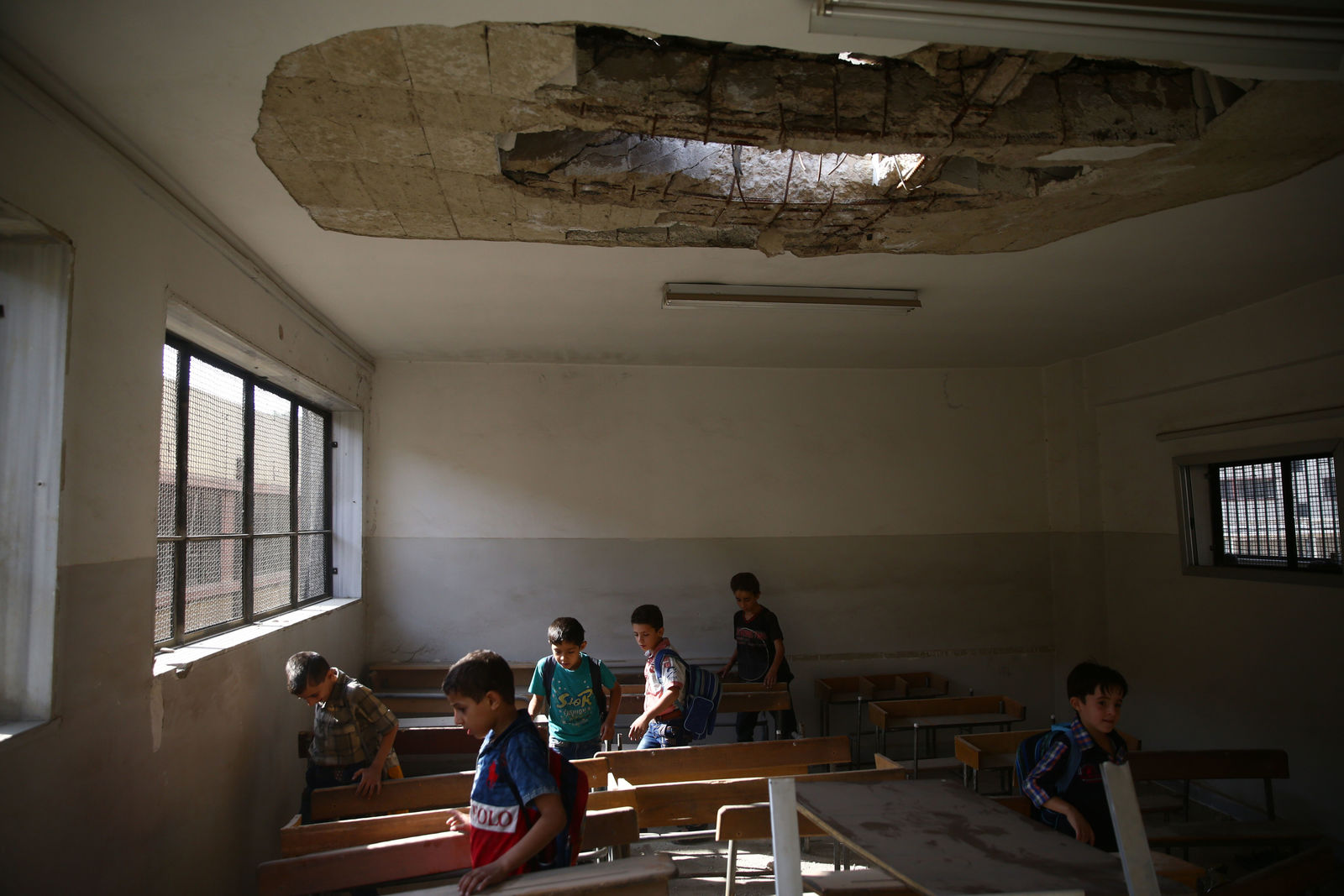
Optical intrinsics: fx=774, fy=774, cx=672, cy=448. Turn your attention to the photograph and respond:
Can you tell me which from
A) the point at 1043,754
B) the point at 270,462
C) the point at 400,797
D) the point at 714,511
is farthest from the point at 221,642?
the point at 714,511

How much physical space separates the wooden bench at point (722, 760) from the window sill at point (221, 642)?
1832 mm

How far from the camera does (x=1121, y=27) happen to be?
6.91 ft

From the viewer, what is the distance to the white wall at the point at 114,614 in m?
2.33

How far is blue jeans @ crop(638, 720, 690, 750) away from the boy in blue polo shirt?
1.90 metres

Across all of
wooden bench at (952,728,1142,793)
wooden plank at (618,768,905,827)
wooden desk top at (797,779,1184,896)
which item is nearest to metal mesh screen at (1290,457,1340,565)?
wooden bench at (952,728,1142,793)

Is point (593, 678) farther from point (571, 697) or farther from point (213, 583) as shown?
point (213, 583)

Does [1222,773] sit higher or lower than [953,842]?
lower

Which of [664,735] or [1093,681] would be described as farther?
[664,735]

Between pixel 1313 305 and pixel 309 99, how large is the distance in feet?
18.3

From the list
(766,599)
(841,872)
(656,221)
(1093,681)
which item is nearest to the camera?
(841,872)

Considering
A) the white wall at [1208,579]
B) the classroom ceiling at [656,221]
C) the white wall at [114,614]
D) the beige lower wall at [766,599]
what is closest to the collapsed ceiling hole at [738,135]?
the classroom ceiling at [656,221]

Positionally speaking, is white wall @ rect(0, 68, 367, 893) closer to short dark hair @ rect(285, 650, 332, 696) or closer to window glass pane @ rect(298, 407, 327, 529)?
short dark hair @ rect(285, 650, 332, 696)

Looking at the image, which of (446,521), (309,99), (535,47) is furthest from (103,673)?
(446,521)

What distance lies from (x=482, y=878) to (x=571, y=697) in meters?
1.98
